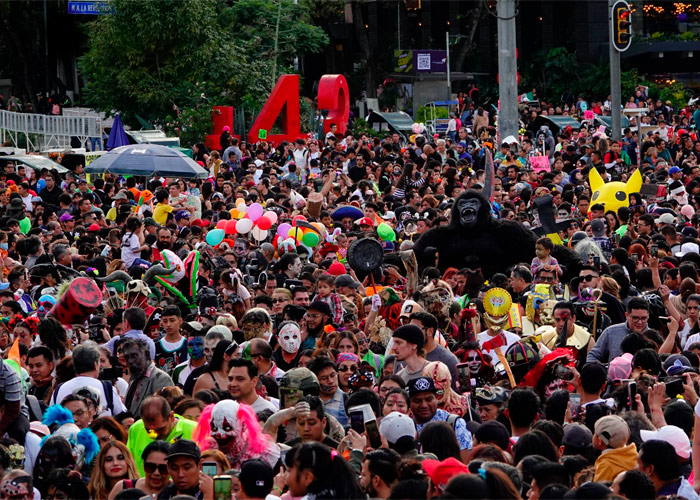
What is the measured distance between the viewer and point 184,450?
630 centimetres

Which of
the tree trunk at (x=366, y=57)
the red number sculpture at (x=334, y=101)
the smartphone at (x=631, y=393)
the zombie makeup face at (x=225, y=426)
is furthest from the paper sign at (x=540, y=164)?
the tree trunk at (x=366, y=57)

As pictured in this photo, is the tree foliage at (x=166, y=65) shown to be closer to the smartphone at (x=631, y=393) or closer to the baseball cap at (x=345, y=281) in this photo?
the baseball cap at (x=345, y=281)

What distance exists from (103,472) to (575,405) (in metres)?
3.01

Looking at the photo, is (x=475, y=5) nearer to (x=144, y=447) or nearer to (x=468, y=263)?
(x=468, y=263)

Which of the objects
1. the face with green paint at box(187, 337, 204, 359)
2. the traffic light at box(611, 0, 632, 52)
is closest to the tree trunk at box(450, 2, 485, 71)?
the traffic light at box(611, 0, 632, 52)

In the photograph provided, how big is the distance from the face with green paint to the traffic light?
18019 millimetres

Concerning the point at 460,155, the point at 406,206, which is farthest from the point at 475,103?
the point at 406,206

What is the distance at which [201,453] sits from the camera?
21.6 feet

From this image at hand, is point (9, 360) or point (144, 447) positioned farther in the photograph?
point (9, 360)

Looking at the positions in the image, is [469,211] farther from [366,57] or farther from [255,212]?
[366,57]

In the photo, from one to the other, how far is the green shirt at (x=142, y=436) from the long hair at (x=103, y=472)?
0.31m

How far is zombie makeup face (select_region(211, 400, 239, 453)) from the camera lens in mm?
6754

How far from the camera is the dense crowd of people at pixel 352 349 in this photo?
21.0 feet

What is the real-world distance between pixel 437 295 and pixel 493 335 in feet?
1.89
